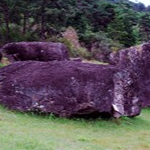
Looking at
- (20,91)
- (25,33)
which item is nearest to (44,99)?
(20,91)

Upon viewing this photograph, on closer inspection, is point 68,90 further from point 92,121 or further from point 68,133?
point 68,133

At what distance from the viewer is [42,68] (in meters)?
12.5

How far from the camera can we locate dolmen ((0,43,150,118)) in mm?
11414

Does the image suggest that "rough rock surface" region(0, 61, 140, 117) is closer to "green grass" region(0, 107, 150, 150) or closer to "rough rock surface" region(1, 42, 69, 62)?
"green grass" region(0, 107, 150, 150)

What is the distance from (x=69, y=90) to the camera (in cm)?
1150

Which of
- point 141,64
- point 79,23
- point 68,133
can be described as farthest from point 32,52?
point 79,23

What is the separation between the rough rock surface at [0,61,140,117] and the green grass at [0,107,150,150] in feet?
1.03

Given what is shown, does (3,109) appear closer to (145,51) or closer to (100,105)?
(100,105)

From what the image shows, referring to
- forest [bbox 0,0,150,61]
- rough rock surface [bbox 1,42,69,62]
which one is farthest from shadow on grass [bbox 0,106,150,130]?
forest [bbox 0,0,150,61]

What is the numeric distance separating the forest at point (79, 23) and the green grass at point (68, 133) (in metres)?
18.6

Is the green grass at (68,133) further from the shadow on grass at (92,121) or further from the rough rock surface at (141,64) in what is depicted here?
the rough rock surface at (141,64)

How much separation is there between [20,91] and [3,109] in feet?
2.25

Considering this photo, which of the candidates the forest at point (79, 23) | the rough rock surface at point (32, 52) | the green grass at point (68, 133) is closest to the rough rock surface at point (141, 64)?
the green grass at point (68, 133)

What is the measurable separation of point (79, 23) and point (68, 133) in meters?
30.5
